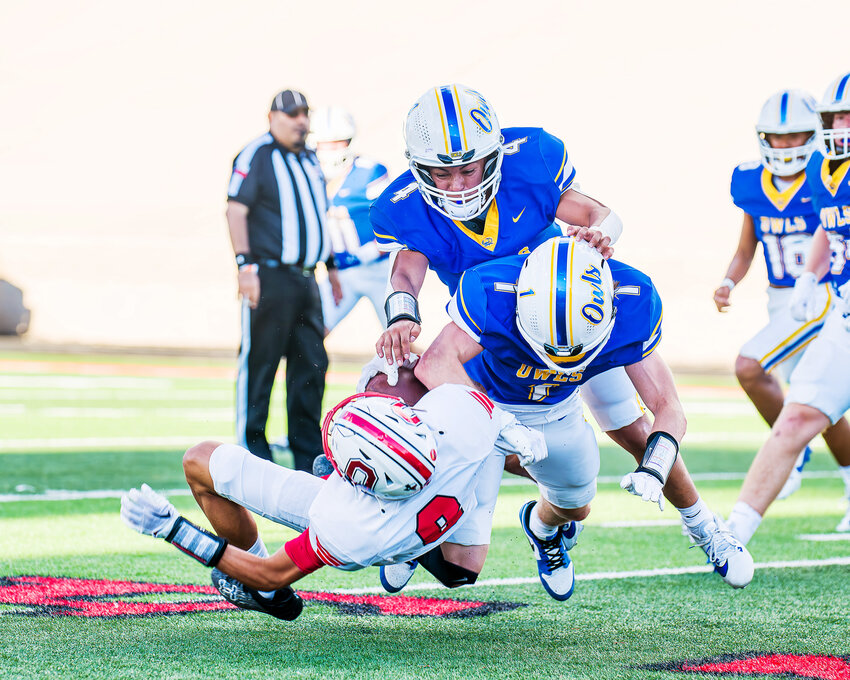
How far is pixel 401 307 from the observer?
3.67 meters

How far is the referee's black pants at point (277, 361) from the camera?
6402mm

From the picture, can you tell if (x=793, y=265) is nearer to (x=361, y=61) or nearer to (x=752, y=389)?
(x=752, y=389)

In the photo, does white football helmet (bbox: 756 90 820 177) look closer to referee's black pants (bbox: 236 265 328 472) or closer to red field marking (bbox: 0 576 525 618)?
referee's black pants (bbox: 236 265 328 472)

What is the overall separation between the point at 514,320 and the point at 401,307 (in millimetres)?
397

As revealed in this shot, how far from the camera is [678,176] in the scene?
90.3ft

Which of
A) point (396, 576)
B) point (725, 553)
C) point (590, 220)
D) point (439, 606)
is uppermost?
point (590, 220)

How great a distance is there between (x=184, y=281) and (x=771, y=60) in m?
16.0

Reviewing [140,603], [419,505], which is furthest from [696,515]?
[140,603]

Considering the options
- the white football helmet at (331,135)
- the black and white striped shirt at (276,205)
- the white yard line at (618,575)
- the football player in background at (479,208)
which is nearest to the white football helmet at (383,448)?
the football player in background at (479,208)

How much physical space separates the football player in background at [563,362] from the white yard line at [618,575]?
0.26 metres

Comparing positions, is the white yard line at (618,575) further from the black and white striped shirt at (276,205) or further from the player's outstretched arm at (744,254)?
the black and white striped shirt at (276,205)

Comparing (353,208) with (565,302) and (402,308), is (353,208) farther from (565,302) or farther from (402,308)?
(565,302)

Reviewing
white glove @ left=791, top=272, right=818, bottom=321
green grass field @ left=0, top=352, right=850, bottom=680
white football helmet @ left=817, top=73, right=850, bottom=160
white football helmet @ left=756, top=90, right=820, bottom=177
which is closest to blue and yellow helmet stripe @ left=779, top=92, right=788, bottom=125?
white football helmet @ left=756, top=90, right=820, bottom=177

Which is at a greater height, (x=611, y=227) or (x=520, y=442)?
(x=611, y=227)
